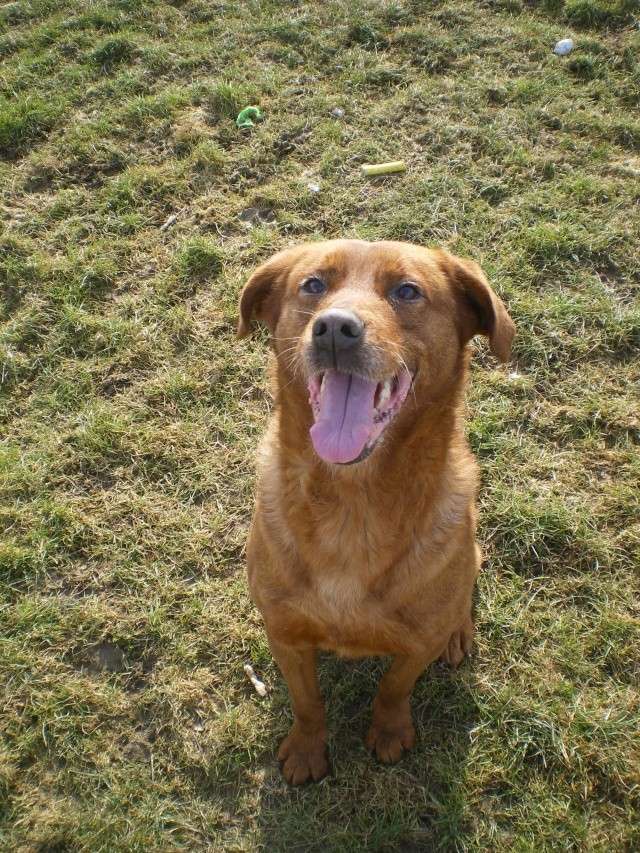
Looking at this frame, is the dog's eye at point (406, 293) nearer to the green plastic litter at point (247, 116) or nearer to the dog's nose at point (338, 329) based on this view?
the dog's nose at point (338, 329)

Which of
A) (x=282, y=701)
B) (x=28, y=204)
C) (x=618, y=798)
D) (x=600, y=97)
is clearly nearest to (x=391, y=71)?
(x=600, y=97)

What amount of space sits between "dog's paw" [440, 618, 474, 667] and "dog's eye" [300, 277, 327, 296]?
204cm

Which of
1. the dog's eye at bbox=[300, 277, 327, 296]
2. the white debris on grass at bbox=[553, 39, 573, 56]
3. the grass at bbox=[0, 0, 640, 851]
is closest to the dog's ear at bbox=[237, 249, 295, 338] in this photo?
the dog's eye at bbox=[300, 277, 327, 296]

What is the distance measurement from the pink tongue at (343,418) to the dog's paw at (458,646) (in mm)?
1685

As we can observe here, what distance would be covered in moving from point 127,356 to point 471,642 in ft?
Result: 10.5

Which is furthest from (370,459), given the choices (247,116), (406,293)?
(247,116)

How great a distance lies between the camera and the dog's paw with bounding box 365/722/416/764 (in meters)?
3.27

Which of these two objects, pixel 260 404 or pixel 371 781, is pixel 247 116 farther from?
pixel 371 781

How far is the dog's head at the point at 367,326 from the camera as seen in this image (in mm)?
2410

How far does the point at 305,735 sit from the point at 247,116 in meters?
5.47

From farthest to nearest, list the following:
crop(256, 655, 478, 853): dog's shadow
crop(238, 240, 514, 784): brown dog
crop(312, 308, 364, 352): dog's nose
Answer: crop(256, 655, 478, 853): dog's shadow → crop(238, 240, 514, 784): brown dog → crop(312, 308, 364, 352): dog's nose

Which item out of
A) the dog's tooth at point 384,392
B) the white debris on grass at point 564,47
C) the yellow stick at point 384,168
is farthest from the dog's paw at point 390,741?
the white debris on grass at point 564,47

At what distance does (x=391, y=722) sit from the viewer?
3244 mm

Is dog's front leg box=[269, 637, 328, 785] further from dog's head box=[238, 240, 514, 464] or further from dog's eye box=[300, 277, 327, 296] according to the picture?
dog's eye box=[300, 277, 327, 296]
